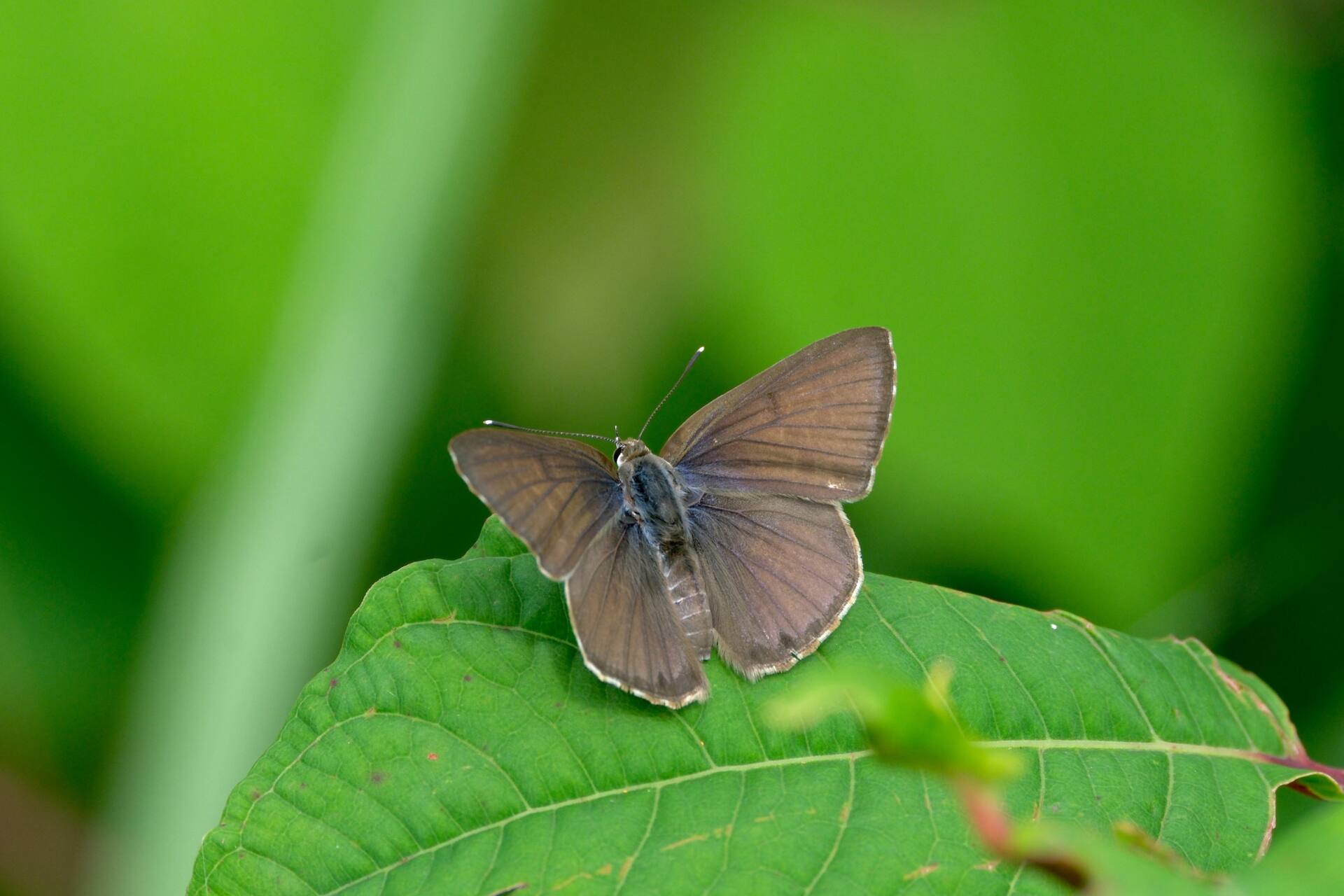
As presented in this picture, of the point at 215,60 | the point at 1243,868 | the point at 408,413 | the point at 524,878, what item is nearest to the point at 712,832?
→ the point at 524,878

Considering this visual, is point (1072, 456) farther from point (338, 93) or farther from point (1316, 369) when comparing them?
point (338, 93)

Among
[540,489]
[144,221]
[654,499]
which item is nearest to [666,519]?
[654,499]

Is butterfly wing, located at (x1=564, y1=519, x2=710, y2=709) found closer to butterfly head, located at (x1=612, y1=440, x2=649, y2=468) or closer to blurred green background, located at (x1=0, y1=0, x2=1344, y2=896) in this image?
butterfly head, located at (x1=612, y1=440, x2=649, y2=468)

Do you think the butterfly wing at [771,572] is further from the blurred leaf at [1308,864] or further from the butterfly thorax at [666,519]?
the blurred leaf at [1308,864]

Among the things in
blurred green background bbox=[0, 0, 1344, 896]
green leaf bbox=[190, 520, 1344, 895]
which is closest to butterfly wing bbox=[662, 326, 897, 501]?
green leaf bbox=[190, 520, 1344, 895]

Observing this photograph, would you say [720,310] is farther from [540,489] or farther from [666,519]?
[540,489]

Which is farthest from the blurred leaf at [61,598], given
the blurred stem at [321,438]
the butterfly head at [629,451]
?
the butterfly head at [629,451]
